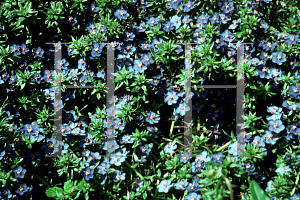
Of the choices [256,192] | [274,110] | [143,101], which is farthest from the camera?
[143,101]

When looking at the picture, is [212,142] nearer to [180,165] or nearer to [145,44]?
[180,165]

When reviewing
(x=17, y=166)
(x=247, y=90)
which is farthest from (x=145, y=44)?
(x=17, y=166)

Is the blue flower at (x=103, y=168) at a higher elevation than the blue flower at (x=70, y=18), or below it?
below

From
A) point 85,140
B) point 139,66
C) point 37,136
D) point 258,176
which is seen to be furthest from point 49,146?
point 258,176

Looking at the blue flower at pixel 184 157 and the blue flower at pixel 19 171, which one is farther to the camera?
the blue flower at pixel 184 157

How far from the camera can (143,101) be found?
2.54m

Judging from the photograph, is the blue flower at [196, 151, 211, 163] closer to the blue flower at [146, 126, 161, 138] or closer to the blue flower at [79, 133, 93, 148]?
the blue flower at [146, 126, 161, 138]

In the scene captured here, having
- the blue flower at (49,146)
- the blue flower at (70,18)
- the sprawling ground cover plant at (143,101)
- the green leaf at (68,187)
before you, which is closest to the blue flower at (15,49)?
the sprawling ground cover plant at (143,101)

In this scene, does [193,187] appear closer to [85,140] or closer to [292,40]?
[85,140]

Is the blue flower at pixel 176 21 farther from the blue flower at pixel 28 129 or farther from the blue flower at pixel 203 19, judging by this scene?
the blue flower at pixel 28 129

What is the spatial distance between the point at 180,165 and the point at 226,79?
716mm

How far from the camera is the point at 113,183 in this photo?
2480mm

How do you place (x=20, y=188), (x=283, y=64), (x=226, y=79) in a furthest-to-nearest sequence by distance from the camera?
1. (x=283, y=64)
2. (x=226, y=79)
3. (x=20, y=188)

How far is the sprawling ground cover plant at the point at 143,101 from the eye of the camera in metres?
2.33
